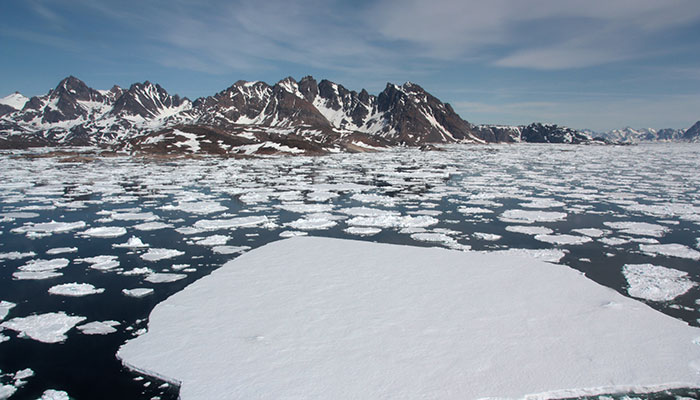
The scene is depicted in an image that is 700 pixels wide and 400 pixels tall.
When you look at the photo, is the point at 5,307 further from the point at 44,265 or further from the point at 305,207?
the point at 305,207

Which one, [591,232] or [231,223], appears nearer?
[591,232]

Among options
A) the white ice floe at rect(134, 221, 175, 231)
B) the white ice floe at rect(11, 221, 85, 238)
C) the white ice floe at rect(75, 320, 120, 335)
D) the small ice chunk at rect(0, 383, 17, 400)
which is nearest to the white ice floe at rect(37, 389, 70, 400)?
the small ice chunk at rect(0, 383, 17, 400)

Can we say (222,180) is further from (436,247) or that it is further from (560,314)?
(560,314)

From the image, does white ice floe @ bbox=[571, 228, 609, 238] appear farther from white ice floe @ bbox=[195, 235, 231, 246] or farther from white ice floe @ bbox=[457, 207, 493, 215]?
white ice floe @ bbox=[195, 235, 231, 246]

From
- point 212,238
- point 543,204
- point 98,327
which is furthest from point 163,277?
point 543,204

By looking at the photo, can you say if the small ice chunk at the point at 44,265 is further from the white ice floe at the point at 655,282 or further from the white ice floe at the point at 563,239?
the white ice floe at the point at 563,239

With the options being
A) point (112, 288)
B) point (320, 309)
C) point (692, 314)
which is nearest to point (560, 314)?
point (692, 314)
